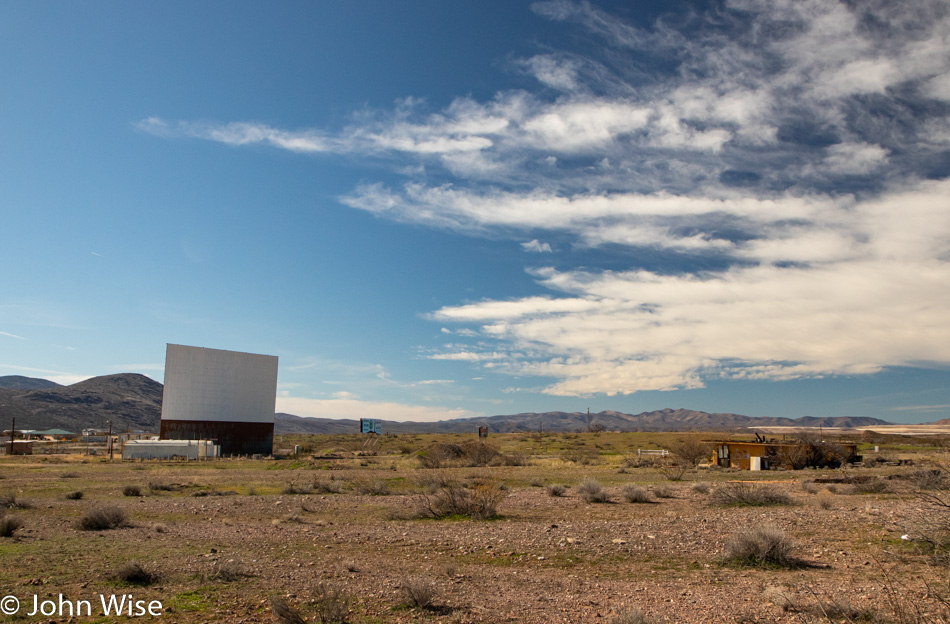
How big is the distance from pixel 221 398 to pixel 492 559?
67.0 m

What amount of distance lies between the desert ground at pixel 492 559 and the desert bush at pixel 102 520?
0.07 metres

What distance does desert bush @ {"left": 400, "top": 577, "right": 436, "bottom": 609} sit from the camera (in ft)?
26.7

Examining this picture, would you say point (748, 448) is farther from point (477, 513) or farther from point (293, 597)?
point (293, 597)

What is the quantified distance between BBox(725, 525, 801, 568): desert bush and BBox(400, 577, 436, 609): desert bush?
18.7 feet

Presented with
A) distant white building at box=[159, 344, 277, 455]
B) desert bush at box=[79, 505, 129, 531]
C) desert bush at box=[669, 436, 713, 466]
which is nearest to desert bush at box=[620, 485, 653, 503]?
desert bush at box=[79, 505, 129, 531]

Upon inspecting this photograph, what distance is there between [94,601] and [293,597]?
276 cm

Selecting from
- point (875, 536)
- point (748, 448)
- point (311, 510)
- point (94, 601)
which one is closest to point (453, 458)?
point (748, 448)

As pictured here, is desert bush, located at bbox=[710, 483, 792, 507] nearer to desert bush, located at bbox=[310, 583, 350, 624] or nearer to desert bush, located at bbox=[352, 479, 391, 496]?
desert bush, located at bbox=[352, 479, 391, 496]

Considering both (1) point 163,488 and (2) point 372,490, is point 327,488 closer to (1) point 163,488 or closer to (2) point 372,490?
(2) point 372,490

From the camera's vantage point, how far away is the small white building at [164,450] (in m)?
56.6

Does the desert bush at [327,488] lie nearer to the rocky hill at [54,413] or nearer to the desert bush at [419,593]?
the desert bush at [419,593]

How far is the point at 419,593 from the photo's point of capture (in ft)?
26.7

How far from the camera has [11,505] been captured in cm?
1859

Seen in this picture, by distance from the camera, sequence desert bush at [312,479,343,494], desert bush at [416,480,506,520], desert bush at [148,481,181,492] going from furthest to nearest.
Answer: desert bush at [148,481,181,492], desert bush at [312,479,343,494], desert bush at [416,480,506,520]
